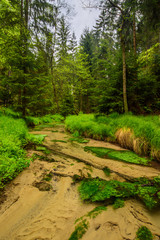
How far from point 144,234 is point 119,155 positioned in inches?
89.7

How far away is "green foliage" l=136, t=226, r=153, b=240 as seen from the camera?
1.15m

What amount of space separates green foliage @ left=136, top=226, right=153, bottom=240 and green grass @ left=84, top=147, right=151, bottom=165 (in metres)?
1.90

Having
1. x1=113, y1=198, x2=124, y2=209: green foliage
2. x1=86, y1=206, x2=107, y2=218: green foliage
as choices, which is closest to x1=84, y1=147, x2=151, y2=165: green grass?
x1=113, y1=198, x2=124, y2=209: green foliage

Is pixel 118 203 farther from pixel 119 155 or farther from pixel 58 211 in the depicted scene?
pixel 119 155

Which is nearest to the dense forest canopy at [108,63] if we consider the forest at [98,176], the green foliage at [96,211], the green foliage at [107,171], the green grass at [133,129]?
the forest at [98,176]

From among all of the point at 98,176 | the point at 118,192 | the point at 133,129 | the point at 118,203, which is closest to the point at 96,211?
the point at 118,203

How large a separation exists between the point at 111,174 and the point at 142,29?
11129mm

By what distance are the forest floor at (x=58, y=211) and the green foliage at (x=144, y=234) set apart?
45mm

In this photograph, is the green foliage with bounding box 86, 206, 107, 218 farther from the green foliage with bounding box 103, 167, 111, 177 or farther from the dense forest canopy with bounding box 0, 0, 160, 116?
the dense forest canopy with bounding box 0, 0, 160, 116

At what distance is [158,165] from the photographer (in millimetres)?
2836

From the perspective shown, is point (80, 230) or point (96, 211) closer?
point (80, 230)

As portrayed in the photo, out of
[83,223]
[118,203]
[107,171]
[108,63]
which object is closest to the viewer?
[83,223]

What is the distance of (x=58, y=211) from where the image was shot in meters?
1.53

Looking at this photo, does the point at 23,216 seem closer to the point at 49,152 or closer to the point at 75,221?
the point at 75,221
